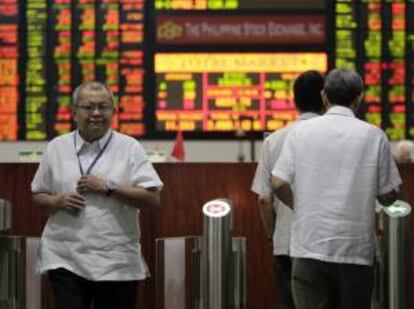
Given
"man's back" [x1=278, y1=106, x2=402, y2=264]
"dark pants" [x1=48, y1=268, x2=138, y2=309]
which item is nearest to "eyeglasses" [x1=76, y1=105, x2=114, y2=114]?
"dark pants" [x1=48, y1=268, x2=138, y2=309]

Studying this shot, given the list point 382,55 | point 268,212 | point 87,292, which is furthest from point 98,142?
point 382,55

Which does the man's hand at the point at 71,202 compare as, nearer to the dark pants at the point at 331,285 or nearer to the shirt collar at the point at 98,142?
the shirt collar at the point at 98,142

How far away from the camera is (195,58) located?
25.2 feet

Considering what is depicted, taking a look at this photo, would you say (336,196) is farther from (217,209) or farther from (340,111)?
(217,209)

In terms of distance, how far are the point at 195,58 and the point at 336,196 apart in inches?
187

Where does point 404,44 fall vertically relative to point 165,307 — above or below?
above

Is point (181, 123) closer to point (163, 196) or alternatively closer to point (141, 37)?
point (141, 37)

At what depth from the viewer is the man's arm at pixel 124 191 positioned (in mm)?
3221

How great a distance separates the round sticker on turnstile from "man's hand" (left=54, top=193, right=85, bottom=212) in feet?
3.03

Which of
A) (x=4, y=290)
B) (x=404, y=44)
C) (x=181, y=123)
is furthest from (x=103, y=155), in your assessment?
(x=404, y=44)

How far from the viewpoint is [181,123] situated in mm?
7672

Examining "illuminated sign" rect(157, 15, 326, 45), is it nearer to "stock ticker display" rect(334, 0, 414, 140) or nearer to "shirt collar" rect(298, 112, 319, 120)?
"stock ticker display" rect(334, 0, 414, 140)

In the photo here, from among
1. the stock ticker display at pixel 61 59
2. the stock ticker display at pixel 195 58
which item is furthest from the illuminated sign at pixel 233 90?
the stock ticker display at pixel 61 59

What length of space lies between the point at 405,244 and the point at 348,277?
1.12m
